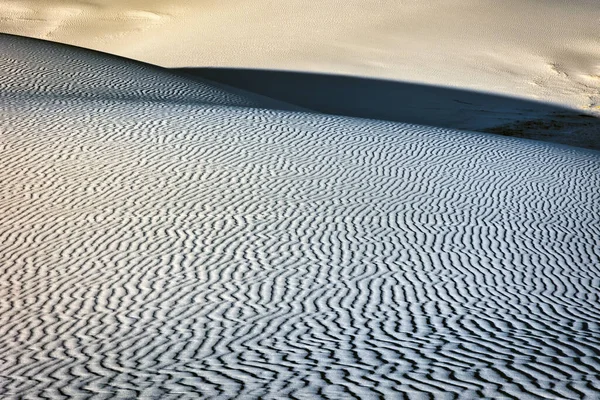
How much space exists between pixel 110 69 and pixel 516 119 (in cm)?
464

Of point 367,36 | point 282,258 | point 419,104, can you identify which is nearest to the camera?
point 282,258

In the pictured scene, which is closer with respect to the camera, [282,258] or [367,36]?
[282,258]

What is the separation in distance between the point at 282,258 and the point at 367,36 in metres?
9.85

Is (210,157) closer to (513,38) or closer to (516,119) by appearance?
(516,119)

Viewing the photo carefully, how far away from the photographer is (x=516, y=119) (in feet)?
30.1

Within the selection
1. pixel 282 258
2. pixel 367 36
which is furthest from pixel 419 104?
pixel 282 258

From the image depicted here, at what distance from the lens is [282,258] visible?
332 cm

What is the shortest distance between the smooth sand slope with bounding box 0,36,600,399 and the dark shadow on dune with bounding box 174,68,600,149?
2568 millimetres

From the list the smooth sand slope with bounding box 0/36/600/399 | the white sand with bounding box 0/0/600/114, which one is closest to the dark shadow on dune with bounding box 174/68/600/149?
the white sand with bounding box 0/0/600/114

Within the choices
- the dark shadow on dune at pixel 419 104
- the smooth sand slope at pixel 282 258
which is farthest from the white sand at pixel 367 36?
the smooth sand slope at pixel 282 258

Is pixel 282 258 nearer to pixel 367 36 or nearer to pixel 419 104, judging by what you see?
pixel 419 104

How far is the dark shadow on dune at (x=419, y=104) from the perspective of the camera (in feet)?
28.9

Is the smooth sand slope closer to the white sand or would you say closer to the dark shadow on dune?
the dark shadow on dune

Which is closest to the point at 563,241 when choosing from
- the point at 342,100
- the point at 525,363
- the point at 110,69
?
the point at 525,363
